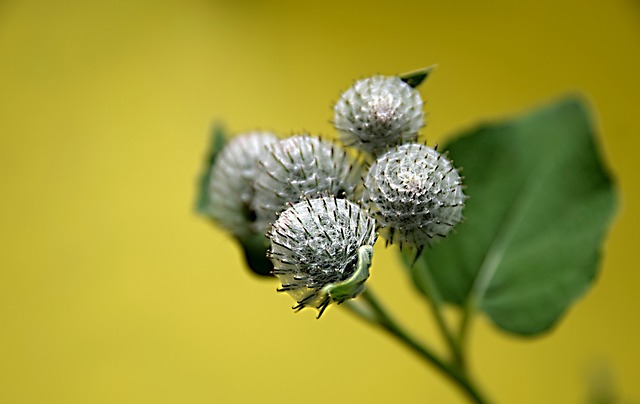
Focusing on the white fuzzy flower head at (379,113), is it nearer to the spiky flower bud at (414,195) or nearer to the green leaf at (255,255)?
the spiky flower bud at (414,195)

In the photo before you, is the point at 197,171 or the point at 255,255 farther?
the point at 197,171

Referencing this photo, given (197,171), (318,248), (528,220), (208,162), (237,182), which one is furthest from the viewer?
(197,171)

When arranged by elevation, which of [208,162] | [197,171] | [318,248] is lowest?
[318,248]

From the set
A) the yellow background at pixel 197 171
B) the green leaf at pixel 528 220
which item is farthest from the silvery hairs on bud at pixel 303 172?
the yellow background at pixel 197 171

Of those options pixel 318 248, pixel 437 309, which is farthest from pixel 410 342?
pixel 318 248

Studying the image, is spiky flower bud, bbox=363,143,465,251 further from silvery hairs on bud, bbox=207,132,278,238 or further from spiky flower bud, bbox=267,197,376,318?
silvery hairs on bud, bbox=207,132,278,238

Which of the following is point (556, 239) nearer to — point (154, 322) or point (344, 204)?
point (344, 204)

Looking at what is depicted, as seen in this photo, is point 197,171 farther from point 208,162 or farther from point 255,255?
point 255,255
